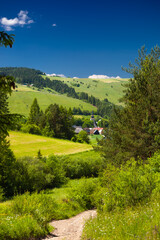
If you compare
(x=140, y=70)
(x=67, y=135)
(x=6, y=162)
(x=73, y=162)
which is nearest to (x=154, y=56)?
(x=140, y=70)

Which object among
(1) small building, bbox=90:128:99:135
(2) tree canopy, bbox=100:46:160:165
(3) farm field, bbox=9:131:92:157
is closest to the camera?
(2) tree canopy, bbox=100:46:160:165

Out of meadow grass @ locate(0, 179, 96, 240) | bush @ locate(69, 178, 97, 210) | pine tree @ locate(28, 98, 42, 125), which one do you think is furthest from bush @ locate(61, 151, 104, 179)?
pine tree @ locate(28, 98, 42, 125)

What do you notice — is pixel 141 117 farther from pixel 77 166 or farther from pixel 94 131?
pixel 94 131

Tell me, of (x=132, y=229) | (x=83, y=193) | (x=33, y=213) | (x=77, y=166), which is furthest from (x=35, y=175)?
(x=132, y=229)

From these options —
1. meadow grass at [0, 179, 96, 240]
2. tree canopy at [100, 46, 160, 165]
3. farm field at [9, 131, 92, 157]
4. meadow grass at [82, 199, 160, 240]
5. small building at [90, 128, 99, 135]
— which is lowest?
small building at [90, 128, 99, 135]

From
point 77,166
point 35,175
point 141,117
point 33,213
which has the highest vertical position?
point 141,117

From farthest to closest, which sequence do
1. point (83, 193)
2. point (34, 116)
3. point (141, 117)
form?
point (34, 116)
point (83, 193)
point (141, 117)

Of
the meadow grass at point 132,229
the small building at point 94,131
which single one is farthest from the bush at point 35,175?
the small building at point 94,131

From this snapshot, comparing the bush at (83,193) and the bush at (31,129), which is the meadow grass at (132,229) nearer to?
the bush at (83,193)

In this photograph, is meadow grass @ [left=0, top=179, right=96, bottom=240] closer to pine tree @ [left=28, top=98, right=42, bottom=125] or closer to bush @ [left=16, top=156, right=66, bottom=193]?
bush @ [left=16, top=156, right=66, bottom=193]

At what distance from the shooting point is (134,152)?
19516 mm

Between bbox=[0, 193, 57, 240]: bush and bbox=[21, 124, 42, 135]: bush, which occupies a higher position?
bbox=[0, 193, 57, 240]: bush

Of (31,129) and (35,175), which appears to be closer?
(35,175)

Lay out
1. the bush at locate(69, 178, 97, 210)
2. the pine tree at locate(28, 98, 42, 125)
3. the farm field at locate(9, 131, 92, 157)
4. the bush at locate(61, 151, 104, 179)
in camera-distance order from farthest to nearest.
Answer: the pine tree at locate(28, 98, 42, 125) → the farm field at locate(9, 131, 92, 157) → the bush at locate(61, 151, 104, 179) → the bush at locate(69, 178, 97, 210)
